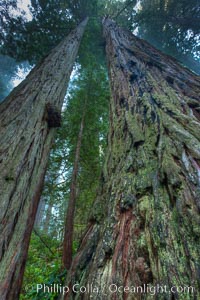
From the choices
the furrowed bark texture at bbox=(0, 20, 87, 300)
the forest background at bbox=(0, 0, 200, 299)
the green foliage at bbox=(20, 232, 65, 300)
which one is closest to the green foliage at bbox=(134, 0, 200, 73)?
the forest background at bbox=(0, 0, 200, 299)

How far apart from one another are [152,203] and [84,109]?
5.26m

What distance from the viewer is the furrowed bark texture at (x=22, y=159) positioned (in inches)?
51.4

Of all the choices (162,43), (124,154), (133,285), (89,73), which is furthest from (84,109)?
(162,43)

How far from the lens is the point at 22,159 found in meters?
1.68

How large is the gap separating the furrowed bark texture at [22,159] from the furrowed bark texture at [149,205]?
393 millimetres

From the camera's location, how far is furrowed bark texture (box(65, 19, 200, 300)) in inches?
35.9

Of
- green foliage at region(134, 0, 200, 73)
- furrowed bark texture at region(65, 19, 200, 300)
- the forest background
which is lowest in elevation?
furrowed bark texture at region(65, 19, 200, 300)

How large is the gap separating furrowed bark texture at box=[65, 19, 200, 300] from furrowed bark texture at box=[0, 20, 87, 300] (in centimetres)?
39

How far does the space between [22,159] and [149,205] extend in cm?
106

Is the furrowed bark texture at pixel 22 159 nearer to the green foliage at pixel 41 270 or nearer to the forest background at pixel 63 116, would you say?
the green foliage at pixel 41 270

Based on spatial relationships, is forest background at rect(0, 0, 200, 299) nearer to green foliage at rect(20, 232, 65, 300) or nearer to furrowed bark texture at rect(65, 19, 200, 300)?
green foliage at rect(20, 232, 65, 300)

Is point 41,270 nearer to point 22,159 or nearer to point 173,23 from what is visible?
point 22,159

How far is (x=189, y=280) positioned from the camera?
2.63 feet

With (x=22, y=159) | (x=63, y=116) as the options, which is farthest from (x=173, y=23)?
(x=22, y=159)
